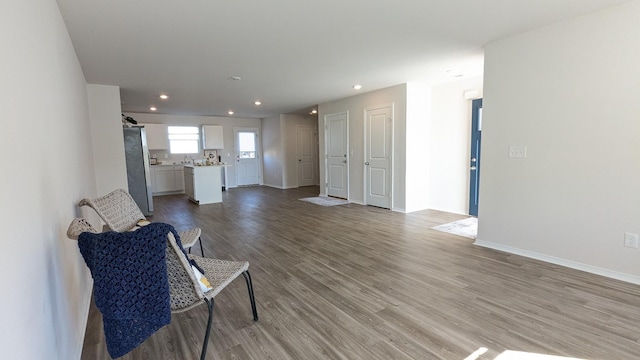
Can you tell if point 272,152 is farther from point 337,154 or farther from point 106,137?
point 106,137

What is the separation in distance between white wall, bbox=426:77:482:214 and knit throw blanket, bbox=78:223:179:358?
5.15 meters

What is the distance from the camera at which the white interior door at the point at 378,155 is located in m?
5.80

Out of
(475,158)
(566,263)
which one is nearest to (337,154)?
(475,158)

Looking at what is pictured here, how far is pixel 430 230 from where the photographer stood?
439 cm

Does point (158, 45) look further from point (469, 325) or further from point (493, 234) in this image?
point (493, 234)

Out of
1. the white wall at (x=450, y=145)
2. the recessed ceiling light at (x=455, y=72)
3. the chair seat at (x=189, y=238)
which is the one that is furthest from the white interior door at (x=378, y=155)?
the chair seat at (x=189, y=238)

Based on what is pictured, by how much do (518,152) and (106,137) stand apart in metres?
5.92

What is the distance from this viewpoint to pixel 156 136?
8.38 m

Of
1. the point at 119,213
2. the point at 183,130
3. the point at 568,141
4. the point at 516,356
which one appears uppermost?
the point at 183,130

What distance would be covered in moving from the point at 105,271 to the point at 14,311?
0.37 metres

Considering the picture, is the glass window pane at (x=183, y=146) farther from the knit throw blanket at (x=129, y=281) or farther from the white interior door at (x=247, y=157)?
the knit throw blanket at (x=129, y=281)

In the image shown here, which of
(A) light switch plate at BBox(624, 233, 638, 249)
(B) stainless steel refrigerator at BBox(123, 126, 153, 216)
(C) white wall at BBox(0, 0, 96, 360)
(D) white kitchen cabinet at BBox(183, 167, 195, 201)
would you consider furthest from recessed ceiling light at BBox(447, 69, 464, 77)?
(D) white kitchen cabinet at BBox(183, 167, 195, 201)

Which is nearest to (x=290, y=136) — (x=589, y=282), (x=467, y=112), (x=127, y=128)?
(x=127, y=128)

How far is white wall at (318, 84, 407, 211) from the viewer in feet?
18.1
